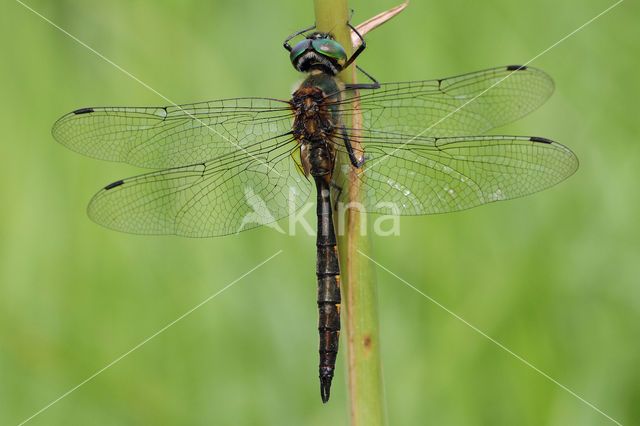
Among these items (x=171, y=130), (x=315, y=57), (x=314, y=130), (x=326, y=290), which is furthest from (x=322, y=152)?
(x=171, y=130)

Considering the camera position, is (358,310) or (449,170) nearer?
(358,310)

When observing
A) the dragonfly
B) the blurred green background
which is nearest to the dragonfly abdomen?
the dragonfly

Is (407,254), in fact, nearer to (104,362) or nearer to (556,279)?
(556,279)

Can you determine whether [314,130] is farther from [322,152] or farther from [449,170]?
[449,170]

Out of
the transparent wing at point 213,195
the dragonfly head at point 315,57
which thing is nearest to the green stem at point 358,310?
the dragonfly head at point 315,57

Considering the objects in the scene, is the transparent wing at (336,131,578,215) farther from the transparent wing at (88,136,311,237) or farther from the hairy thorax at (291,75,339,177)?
the transparent wing at (88,136,311,237)

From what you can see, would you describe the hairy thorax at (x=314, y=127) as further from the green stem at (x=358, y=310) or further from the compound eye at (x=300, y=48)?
the green stem at (x=358, y=310)
